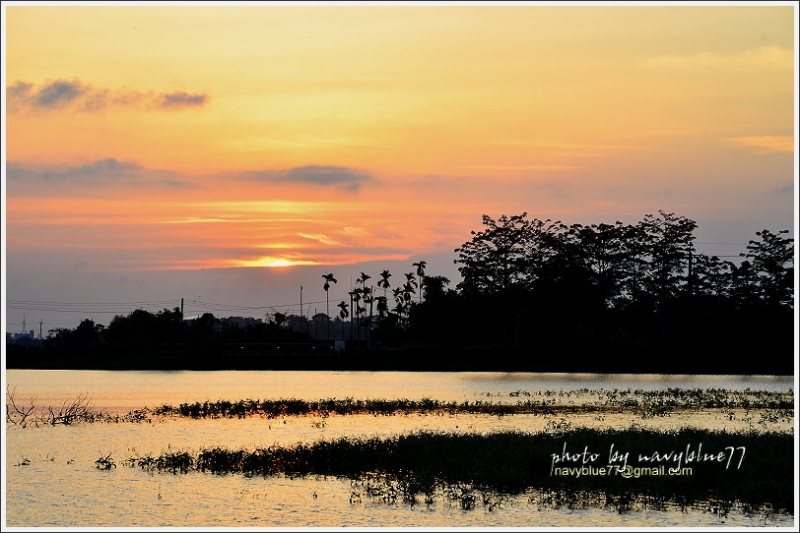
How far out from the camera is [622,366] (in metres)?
113

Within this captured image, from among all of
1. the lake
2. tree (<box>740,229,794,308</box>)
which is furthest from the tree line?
the lake

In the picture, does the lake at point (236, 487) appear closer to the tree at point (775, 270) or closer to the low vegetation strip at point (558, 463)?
the low vegetation strip at point (558, 463)

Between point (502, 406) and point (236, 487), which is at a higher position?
point (236, 487)

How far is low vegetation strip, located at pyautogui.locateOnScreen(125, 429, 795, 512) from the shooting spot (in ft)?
85.8

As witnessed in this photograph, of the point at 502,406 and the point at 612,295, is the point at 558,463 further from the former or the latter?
the point at 612,295

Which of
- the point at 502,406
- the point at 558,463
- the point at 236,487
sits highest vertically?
the point at 558,463

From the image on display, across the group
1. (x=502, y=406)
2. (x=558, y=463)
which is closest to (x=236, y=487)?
A: (x=558, y=463)

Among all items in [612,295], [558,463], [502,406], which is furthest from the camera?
[612,295]

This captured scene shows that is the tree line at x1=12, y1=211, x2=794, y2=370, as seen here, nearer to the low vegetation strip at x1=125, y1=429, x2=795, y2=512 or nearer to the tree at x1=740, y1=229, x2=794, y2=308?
the tree at x1=740, y1=229, x2=794, y2=308

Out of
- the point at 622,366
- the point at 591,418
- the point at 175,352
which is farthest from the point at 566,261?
the point at 591,418

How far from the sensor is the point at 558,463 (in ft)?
94.5

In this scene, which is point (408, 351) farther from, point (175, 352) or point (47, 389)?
point (47, 389)

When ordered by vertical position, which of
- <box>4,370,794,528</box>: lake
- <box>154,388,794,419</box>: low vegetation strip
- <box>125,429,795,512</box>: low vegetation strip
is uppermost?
<box>125,429,795,512</box>: low vegetation strip

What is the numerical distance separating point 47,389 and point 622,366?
222ft
